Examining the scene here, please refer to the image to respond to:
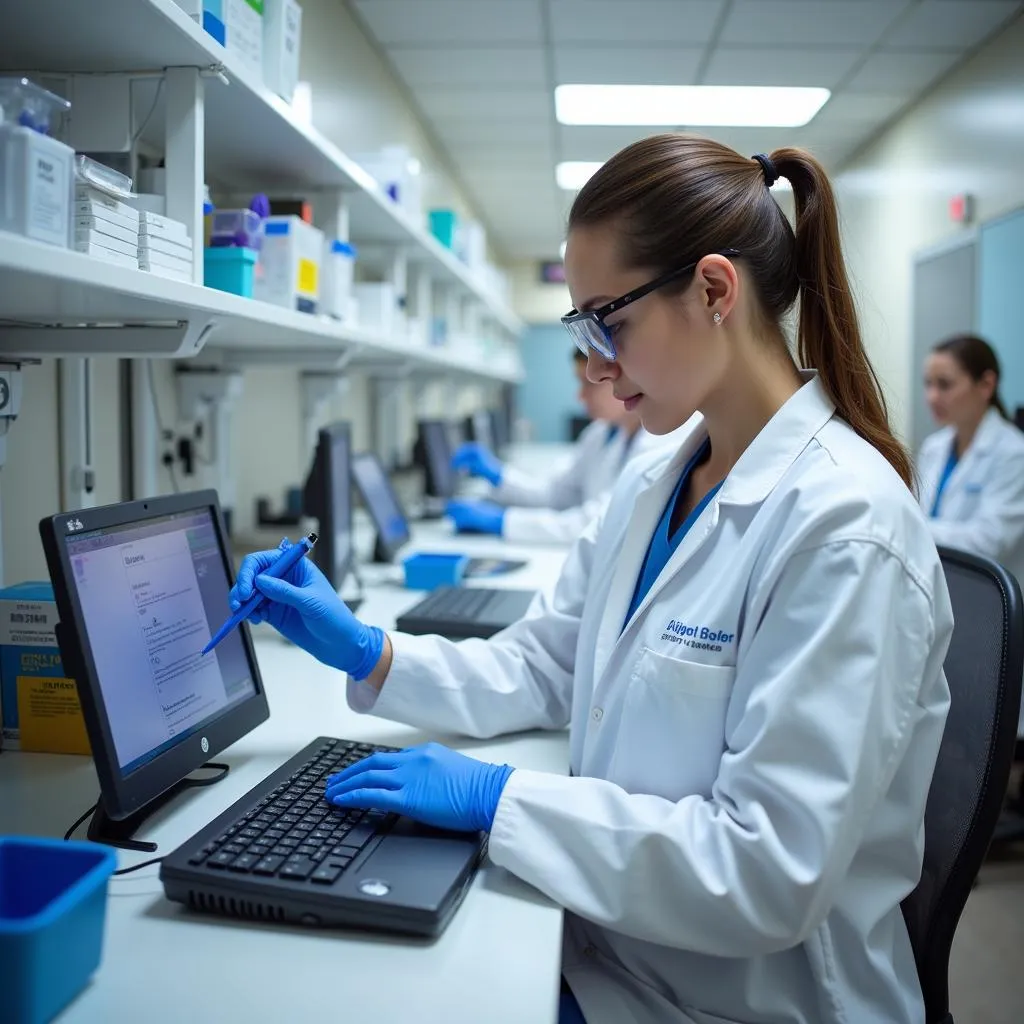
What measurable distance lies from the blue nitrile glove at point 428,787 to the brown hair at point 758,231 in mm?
571

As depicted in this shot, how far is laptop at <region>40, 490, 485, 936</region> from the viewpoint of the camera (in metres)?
0.77

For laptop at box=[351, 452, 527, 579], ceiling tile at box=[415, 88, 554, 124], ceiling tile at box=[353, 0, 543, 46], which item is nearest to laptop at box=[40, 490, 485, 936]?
laptop at box=[351, 452, 527, 579]

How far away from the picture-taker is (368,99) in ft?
11.6

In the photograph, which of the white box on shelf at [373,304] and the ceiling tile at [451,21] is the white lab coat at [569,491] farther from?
the ceiling tile at [451,21]

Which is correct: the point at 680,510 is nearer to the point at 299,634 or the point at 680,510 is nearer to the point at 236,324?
the point at 299,634

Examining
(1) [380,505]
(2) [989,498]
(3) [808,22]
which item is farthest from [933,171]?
(1) [380,505]

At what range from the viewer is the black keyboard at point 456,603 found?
1691 mm

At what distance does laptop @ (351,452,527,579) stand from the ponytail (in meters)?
1.35

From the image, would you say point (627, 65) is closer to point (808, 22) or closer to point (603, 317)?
point (808, 22)

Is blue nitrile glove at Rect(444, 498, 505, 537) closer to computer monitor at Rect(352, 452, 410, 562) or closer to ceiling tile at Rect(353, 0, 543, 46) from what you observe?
computer monitor at Rect(352, 452, 410, 562)

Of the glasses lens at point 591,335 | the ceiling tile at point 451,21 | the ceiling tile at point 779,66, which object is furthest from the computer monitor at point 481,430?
the glasses lens at point 591,335

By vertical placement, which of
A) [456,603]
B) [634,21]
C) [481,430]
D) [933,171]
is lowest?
[456,603]

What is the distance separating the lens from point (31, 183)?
0.77 meters

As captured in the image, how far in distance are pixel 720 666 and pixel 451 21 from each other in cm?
327
